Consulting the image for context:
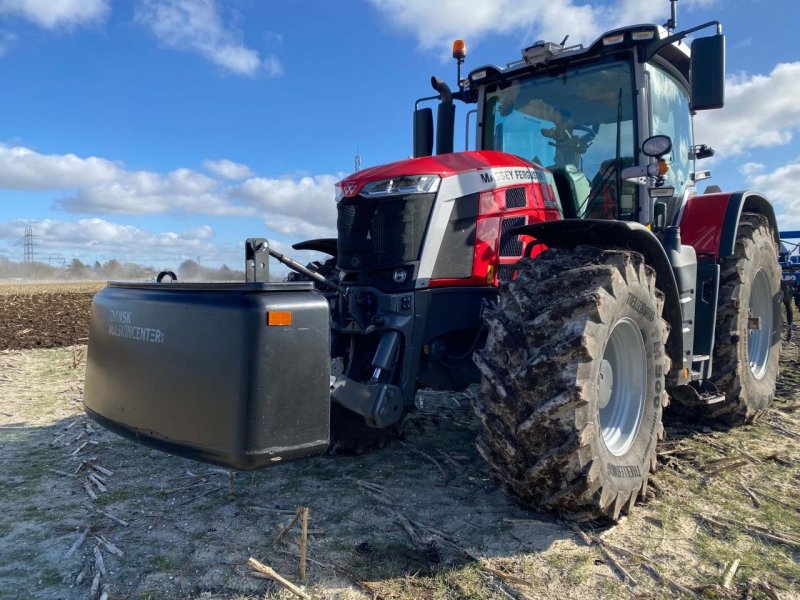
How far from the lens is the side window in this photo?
4.22 metres

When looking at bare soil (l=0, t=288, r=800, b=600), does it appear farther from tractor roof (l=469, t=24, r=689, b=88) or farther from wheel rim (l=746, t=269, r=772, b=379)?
tractor roof (l=469, t=24, r=689, b=88)

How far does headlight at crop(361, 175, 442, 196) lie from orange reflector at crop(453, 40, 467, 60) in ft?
6.58

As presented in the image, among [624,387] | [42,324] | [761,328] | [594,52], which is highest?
[594,52]

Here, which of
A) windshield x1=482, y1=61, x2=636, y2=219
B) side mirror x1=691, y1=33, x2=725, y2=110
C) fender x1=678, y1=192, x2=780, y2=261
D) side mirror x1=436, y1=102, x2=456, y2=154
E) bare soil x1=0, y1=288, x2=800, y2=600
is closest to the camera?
bare soil x1=0, y1=288, x2=800, y2=600

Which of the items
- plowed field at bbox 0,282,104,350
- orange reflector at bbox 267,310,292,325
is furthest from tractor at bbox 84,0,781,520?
plowed field at bbox 0,282,104,350

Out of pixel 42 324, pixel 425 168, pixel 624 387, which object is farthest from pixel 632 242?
pixel 42 324

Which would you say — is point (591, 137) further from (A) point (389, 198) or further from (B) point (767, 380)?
(B) point (767, 380)

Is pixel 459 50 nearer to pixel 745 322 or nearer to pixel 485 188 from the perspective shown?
pixel 485 188

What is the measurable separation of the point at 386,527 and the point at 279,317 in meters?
1.29

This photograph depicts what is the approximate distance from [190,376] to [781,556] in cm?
273

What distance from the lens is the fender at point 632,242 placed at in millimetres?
3053

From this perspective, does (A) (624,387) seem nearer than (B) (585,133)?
Yes

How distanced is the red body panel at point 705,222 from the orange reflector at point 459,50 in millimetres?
2151

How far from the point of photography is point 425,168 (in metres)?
3.40
